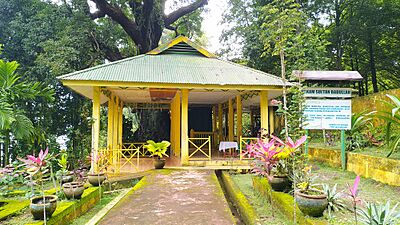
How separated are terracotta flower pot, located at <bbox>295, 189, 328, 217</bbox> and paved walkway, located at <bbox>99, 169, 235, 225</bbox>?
1.06 m

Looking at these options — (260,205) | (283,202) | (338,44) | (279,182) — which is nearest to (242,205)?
(260,205)

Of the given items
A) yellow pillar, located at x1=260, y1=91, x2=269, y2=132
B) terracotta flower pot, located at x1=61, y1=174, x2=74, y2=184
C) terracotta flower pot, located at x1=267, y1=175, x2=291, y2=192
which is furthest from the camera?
yellow pillar, located at x1=260, y1=91, x2=269, y2=132

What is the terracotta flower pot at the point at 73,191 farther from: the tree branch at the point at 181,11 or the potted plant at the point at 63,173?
the tree branch at the point at 181,11

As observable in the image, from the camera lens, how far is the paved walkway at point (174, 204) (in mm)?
4305

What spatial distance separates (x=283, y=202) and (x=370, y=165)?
282cm

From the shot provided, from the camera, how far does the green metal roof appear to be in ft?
29.0

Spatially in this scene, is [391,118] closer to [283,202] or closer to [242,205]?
[283,202]

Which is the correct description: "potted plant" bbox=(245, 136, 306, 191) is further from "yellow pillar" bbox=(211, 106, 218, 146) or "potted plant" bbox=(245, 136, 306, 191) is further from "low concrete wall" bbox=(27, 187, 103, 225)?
"yellow pillar" bbox=(211, 106, 218, 146)

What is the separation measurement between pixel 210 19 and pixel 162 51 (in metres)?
9.52

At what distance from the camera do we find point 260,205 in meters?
5.66

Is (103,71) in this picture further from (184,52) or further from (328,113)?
(328,113)

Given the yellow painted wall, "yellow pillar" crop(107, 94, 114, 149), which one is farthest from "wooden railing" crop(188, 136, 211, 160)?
the yellow painted wall

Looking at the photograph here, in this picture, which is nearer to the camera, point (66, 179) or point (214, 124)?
point (66, 179)

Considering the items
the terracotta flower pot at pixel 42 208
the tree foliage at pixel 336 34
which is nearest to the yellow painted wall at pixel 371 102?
the tree foliage at pixel 336 34
